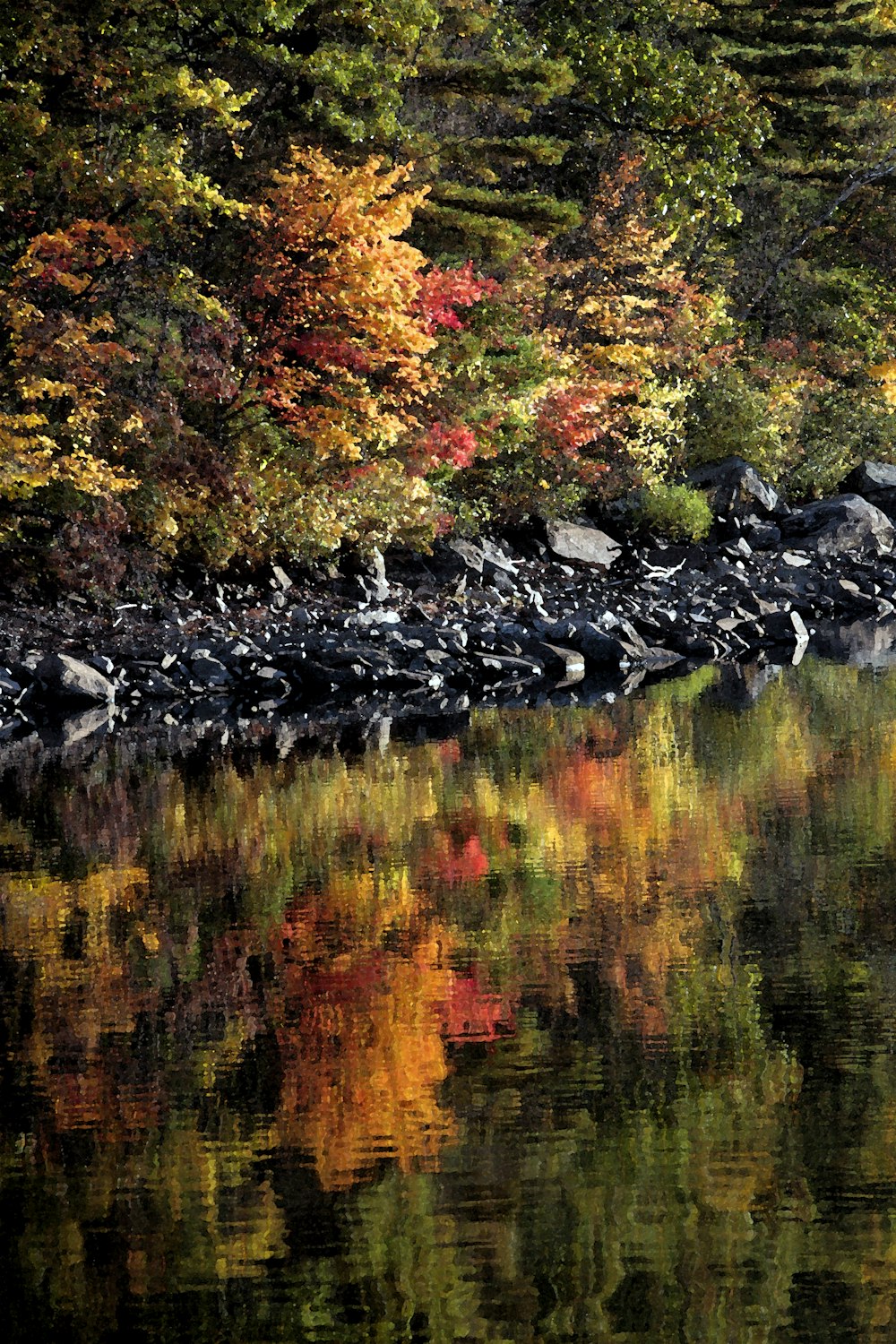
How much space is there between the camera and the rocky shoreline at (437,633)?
1802cm

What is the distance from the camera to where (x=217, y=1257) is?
4.10m

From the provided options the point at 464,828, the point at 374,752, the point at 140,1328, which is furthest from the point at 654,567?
the point at 140,1328

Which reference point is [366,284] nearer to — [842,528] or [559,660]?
[559,660]

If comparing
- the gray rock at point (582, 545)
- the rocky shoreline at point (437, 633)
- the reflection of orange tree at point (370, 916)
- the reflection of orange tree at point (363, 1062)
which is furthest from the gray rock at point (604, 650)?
the reflection of orange tree at point (363, 1062)

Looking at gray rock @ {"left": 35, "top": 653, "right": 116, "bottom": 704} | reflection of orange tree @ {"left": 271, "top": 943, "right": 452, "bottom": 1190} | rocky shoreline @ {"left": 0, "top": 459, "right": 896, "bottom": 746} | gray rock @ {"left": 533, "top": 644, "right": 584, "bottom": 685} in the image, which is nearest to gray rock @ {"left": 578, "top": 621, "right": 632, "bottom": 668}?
rocky shoreline @ {"left": 0, "top": 459, "right": 896, "bottom": 746}

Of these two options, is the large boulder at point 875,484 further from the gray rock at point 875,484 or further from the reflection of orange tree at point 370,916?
the reflection of orange tree at point 370,916

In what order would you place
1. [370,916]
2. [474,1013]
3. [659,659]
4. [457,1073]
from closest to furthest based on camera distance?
[457,1073]
[474,1013]
[370,916]
[659,659]

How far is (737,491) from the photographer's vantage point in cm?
3161

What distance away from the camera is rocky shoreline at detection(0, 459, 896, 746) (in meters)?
18.0

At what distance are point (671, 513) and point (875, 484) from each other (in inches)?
244

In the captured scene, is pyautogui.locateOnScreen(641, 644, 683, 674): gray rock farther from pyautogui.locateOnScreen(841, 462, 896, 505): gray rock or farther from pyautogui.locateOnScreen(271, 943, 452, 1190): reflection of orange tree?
pyautogui.locateOnScreen(271, 943, 452, 1190): reflection of orange tree

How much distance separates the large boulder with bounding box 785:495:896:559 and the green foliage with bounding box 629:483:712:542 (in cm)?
194

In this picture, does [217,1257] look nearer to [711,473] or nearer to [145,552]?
[145,552]

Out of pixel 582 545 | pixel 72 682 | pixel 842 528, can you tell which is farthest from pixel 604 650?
pixel 842 528
